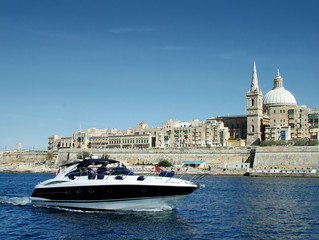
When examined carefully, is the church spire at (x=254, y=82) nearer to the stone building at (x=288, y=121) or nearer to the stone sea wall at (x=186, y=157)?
the stone building at (x=288, y=121)

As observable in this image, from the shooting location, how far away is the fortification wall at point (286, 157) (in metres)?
76.5

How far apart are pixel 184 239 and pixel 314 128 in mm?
82421

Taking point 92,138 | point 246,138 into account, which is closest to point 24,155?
point 92,138

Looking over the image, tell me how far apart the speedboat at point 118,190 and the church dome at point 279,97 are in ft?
279

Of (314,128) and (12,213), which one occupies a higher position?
(314,128)

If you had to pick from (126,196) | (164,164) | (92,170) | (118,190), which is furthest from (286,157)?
(118,190)

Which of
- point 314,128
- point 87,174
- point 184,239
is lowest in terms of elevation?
point 184,239

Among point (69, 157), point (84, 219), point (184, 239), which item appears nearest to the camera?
point (184, 239)

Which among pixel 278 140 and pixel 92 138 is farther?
pixel 92 138

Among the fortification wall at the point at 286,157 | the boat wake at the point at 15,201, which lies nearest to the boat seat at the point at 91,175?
the boat wake at the point at 15,201

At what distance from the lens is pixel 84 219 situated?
23172 mm

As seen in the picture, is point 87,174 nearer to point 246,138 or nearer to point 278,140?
point 278,140

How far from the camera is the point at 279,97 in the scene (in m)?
106

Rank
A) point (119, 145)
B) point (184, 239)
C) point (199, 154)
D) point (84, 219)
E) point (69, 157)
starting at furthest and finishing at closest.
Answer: point (119, 145) < point (69, 157) < point (199, 154) < point (84, 219) < point (184, 239)
